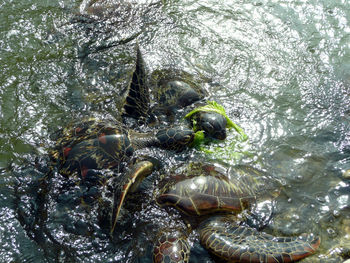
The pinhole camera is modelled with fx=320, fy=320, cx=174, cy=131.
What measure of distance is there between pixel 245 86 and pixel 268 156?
4.79ft

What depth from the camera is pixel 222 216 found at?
3447 mm

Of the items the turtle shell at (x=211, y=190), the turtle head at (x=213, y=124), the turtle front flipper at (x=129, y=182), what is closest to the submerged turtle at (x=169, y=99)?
the turtle head at (x=213, y=124)

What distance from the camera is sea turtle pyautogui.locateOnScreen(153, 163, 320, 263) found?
9.67 feet

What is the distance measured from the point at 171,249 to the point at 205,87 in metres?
2.94

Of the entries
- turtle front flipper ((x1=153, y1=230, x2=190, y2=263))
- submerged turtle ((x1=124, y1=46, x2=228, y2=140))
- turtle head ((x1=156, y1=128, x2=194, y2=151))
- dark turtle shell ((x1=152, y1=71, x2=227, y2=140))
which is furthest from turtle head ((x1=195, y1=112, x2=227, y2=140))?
turtle front flipper ((x1=153, y1=230, x2=190, y2=263))

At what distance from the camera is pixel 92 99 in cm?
497

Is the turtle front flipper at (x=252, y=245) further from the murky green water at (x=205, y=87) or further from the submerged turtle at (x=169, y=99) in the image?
the submerged turtle at (x=169, y=99)

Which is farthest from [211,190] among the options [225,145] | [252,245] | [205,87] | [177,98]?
[205,87]

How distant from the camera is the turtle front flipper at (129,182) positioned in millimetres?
3129

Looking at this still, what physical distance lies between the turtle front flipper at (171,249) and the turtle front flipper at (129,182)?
492 mm

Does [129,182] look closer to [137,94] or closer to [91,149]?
[91,149]

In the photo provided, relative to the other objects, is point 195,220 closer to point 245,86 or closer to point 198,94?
point 198,94

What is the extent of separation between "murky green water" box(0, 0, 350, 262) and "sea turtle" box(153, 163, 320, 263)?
0.19 m

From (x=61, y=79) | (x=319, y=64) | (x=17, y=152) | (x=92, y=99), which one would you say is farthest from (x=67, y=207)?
(x=319, y=64)
